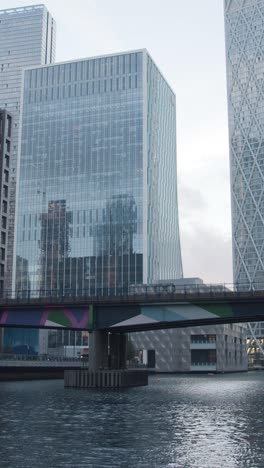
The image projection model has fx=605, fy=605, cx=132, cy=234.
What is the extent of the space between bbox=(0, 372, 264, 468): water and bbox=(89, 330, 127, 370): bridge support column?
92.0 feet

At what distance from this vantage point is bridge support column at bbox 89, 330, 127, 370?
90.7 meters

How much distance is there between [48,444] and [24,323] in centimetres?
6164

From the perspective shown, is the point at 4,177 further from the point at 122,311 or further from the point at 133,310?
the point at 133,310

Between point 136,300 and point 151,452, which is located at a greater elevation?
point 136,300

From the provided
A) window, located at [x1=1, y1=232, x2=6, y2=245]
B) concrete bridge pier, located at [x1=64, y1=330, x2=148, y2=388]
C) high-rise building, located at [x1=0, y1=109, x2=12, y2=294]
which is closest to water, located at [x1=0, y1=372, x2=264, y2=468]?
concrete bridge pier, located at [x1=64, y1=330, x2=148, y2=388]

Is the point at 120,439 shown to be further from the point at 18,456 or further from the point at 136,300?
the point at 136,300

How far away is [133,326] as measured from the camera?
298ft

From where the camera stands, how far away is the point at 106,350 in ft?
311

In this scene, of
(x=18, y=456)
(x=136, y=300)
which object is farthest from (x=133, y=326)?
(x=18, y=456)

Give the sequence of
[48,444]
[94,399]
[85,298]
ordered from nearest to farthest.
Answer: [48,444]
[94,399]
[85,298]

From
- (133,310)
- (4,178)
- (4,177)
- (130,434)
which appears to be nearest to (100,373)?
(133,310)

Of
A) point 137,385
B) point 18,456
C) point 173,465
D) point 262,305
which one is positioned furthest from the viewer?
point 137,385

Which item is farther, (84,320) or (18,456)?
(84,320)

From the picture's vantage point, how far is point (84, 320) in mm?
90750
